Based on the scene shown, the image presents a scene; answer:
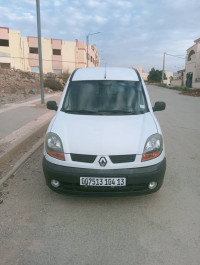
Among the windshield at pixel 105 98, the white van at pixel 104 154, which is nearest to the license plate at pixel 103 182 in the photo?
the white van at pixel 104 154

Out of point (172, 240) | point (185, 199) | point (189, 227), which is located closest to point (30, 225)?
point (172, 240)

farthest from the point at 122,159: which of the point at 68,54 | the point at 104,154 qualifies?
the point at 68,54

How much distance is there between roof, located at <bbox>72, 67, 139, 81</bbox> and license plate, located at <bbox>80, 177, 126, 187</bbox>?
7.32ft

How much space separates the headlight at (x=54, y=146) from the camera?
331 cm

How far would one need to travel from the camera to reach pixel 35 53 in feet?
171

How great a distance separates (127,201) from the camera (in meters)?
3.58

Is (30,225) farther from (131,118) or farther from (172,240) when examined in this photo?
(131,118)

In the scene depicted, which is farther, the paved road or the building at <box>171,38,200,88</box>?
the building at <box>171,38,200,88</box>

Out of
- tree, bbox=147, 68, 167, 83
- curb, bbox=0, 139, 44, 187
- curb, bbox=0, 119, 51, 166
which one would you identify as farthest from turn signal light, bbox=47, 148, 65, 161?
tree, bbox=147, 68, 167, 83

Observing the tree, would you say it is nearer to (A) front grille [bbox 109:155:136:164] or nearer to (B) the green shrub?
(B) the green shrub

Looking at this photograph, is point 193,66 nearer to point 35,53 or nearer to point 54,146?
point 35,53

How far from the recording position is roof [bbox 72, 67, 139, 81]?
4734 mm

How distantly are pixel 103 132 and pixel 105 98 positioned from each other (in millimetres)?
1120

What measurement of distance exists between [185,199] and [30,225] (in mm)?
2188
